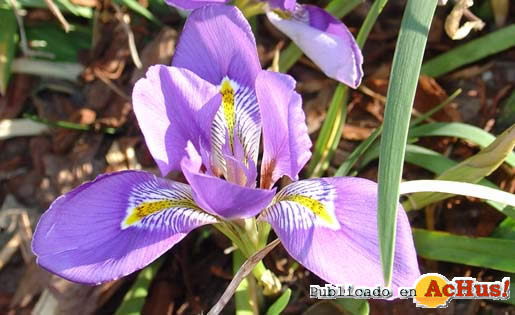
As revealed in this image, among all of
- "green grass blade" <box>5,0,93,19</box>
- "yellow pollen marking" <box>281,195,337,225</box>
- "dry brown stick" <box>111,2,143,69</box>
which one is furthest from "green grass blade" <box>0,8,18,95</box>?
"yellow pollen marking" <box>281,195,337,225</box>

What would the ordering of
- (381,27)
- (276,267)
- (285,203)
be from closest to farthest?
(285,203), (276,267), (381,27)

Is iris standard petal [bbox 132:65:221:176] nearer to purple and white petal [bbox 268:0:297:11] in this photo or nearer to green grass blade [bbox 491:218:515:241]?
purple and white petal [bbox 268:0:297:11]

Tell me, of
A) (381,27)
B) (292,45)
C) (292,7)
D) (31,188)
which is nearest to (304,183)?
(292,7)

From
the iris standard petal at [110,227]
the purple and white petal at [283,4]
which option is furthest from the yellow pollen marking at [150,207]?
the purple and white petal at [283,4]

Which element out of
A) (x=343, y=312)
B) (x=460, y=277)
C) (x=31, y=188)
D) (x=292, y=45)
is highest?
(x=292, y=45)

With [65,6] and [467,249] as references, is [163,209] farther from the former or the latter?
[65,6]

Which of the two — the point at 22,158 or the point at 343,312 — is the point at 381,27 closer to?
the point at 343,312
